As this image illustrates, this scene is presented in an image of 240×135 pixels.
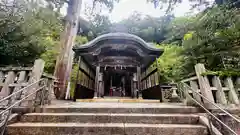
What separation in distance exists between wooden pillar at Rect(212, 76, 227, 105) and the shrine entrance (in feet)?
11.6

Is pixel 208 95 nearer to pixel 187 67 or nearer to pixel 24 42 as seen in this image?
pixel 187 67

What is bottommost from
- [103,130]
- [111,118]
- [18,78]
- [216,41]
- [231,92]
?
[103,130]

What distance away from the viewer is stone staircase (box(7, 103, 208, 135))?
8.02 ft

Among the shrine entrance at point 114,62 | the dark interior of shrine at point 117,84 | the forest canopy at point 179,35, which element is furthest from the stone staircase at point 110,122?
the dark interior of shrine at point 117,84

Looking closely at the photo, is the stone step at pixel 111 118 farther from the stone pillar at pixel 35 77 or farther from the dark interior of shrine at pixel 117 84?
the dark interior of shrine at pixel 117 84

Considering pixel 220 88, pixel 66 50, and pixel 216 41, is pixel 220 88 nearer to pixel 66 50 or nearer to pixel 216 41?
pixel 216 41

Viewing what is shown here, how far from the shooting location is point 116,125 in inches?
101

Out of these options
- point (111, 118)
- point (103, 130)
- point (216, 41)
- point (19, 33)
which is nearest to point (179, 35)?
point (216, 41)

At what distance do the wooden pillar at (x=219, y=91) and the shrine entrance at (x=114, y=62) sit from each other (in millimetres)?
3521

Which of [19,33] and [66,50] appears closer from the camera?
[19,33]

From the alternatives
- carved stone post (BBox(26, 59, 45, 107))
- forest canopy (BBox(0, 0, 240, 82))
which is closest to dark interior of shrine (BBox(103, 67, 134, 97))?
forest canopy (BBox(0, 0, 240, 82))

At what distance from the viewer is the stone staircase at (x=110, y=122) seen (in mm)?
2445

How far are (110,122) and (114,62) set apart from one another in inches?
208

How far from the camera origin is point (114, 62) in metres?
7.84
